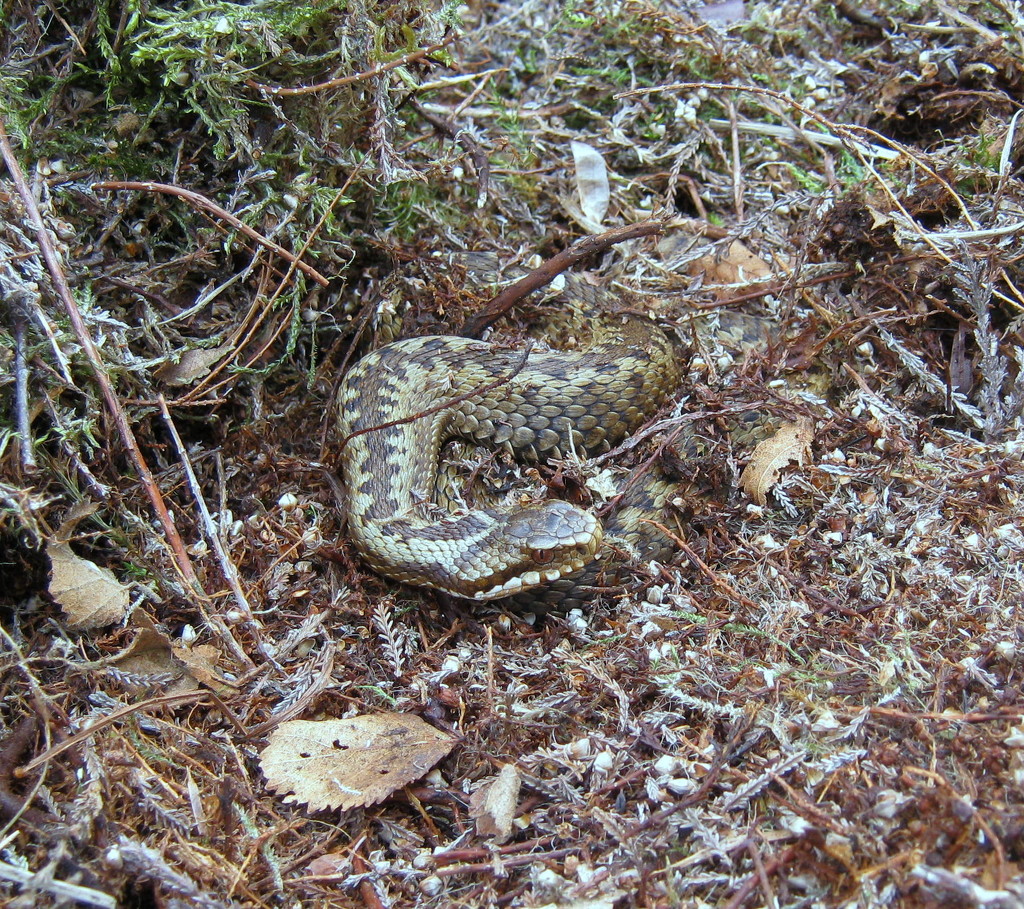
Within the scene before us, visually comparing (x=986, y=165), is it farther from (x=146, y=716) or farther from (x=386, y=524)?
(x=146, y=716)

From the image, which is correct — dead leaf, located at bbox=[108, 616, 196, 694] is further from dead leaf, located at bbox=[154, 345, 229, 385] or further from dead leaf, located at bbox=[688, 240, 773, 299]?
dead leaf, located at bbox=[688, 240, 773, 299]

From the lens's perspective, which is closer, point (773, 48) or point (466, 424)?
point (466, 424)

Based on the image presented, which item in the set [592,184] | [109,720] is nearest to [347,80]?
[592,184]

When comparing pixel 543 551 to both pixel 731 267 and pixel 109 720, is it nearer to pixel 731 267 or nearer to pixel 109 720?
pixel 109 720

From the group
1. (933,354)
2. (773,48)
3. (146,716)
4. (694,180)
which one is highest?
(773,48)

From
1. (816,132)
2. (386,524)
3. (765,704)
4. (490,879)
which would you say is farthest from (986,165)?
(490,879)

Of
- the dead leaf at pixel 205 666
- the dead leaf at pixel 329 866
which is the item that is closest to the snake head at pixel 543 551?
the dead leaf at pixel 205 666

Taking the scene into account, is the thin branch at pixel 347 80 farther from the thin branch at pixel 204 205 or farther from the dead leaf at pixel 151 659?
the dead leaf at pixel 151 659
